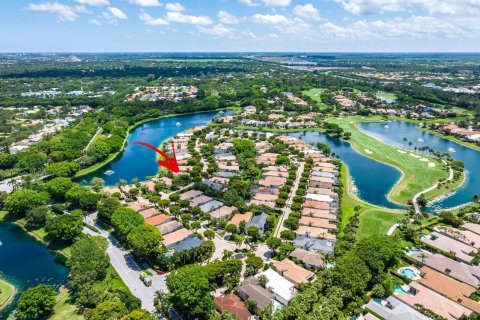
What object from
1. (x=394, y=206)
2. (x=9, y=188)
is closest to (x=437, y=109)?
(x=394, y=206)

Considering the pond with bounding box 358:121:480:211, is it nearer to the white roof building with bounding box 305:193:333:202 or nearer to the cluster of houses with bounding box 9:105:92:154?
the white roof building with bounding box 305:193:333:202

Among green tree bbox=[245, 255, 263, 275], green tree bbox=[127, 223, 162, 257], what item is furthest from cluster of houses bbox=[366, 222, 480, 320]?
green tree bbox=[127, 223, 162, 257]

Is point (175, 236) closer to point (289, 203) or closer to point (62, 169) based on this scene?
point (289, 203)

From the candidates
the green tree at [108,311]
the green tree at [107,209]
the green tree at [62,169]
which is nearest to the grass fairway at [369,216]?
the green tree at [108,311]

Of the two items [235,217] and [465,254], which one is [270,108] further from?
[465,254]

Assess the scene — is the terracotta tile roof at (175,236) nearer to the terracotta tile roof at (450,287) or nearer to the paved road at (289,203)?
the paved road at (289,203)

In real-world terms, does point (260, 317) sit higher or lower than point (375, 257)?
lower

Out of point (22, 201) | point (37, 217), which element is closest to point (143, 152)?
point (22, 201)
